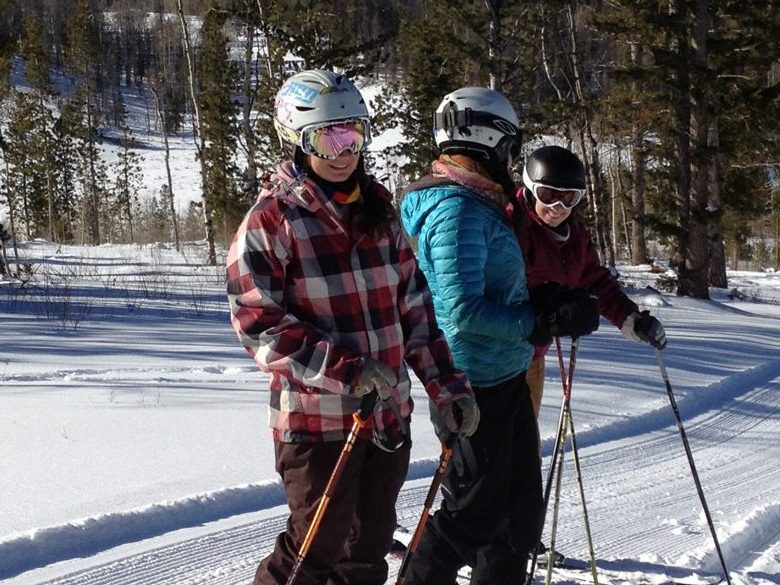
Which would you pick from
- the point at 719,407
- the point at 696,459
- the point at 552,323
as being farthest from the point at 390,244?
the point at 719,407

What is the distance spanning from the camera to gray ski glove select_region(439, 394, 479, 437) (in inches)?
98.6

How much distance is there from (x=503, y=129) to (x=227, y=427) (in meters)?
2.99

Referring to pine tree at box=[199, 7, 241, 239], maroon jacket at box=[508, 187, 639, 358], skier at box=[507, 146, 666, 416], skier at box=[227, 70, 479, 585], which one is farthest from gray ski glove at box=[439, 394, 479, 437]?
pine tree at box=[199, 7, 241, 239]

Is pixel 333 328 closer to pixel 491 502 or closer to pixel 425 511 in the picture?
pixel 425 511

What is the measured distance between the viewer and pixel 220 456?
15.4 feet

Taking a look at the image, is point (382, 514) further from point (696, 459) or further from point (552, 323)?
point (696, 459)

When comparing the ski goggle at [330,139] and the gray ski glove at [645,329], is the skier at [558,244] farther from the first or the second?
the ski goggle at [330,139]

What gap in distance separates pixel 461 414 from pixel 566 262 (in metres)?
1.06

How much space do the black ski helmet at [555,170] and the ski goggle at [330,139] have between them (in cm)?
94

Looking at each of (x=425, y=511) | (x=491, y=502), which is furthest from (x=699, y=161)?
(x=425, y=511)

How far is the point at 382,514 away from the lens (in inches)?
97.3

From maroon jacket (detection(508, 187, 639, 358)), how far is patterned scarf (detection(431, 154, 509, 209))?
0.57 ft

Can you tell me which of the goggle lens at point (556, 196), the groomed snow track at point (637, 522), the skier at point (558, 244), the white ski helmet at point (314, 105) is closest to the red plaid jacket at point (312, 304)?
the white ski helmet at point (314, 105)

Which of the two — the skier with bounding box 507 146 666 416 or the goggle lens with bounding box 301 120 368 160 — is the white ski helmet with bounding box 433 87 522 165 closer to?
the skier with bounding box 507 146 666 416
